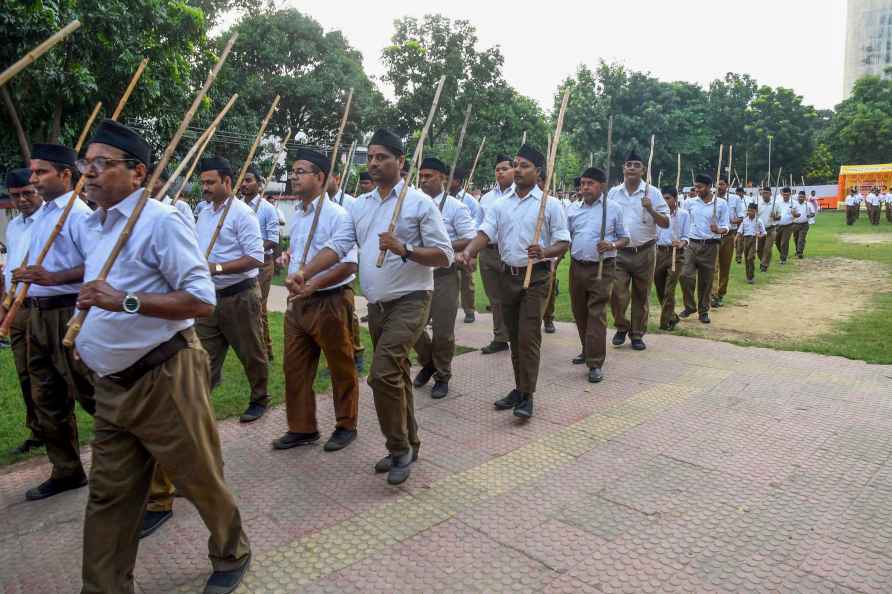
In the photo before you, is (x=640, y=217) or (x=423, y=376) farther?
(x=640, y=217)

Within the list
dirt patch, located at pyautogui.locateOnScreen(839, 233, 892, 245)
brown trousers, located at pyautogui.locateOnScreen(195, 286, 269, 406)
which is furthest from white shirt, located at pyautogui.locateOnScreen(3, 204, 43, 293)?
dirt patch, located at pyautogui.locateOnScreen(839, 233, 892, 245)

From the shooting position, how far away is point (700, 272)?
9656mm

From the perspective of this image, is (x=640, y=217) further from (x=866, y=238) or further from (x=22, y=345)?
(x=866, y=238)

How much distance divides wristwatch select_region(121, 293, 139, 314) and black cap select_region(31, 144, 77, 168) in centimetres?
204

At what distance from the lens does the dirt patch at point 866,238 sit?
823 inches

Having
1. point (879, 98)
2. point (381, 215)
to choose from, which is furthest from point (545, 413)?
Result: point (879, 98)

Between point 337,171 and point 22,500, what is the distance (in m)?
6.19

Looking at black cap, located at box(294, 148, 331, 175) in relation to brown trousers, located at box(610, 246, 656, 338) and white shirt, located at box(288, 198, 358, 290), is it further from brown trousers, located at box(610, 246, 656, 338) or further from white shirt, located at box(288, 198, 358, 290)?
brown trousers, located at box(610, 246, 656, 338)

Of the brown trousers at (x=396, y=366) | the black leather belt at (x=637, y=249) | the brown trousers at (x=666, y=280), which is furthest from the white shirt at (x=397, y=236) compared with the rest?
the brown trousers at (x=666, y=280)

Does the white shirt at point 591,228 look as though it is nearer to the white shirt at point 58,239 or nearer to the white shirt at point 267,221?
the white shirt at point 267,221

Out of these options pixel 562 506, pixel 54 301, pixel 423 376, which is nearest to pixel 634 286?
pixel 423 376

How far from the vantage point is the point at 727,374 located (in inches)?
252

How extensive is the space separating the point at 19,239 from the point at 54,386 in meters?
0.93

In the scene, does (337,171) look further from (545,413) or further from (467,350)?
(545,413)
